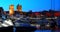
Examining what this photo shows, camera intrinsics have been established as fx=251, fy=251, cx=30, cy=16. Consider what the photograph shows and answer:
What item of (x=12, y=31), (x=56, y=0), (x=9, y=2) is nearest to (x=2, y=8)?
(x=9, y=2)

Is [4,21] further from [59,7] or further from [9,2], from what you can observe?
[59,7]

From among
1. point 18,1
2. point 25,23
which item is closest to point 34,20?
point 25,23

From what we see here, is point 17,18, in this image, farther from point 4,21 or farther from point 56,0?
point 56,0

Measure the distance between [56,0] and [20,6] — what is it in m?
0.71

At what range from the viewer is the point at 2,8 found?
187 inches

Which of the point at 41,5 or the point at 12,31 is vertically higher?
the point at 41,5

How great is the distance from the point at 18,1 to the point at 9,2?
176 millimetres

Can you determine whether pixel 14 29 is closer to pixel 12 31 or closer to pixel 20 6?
pixel 12 31

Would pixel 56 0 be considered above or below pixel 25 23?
above

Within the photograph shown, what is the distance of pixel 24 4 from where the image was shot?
482cm

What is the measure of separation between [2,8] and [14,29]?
46cm

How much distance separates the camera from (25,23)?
189 inches

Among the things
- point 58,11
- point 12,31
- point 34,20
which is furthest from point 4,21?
point 58,11

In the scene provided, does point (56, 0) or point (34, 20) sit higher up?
point (56, 0)
